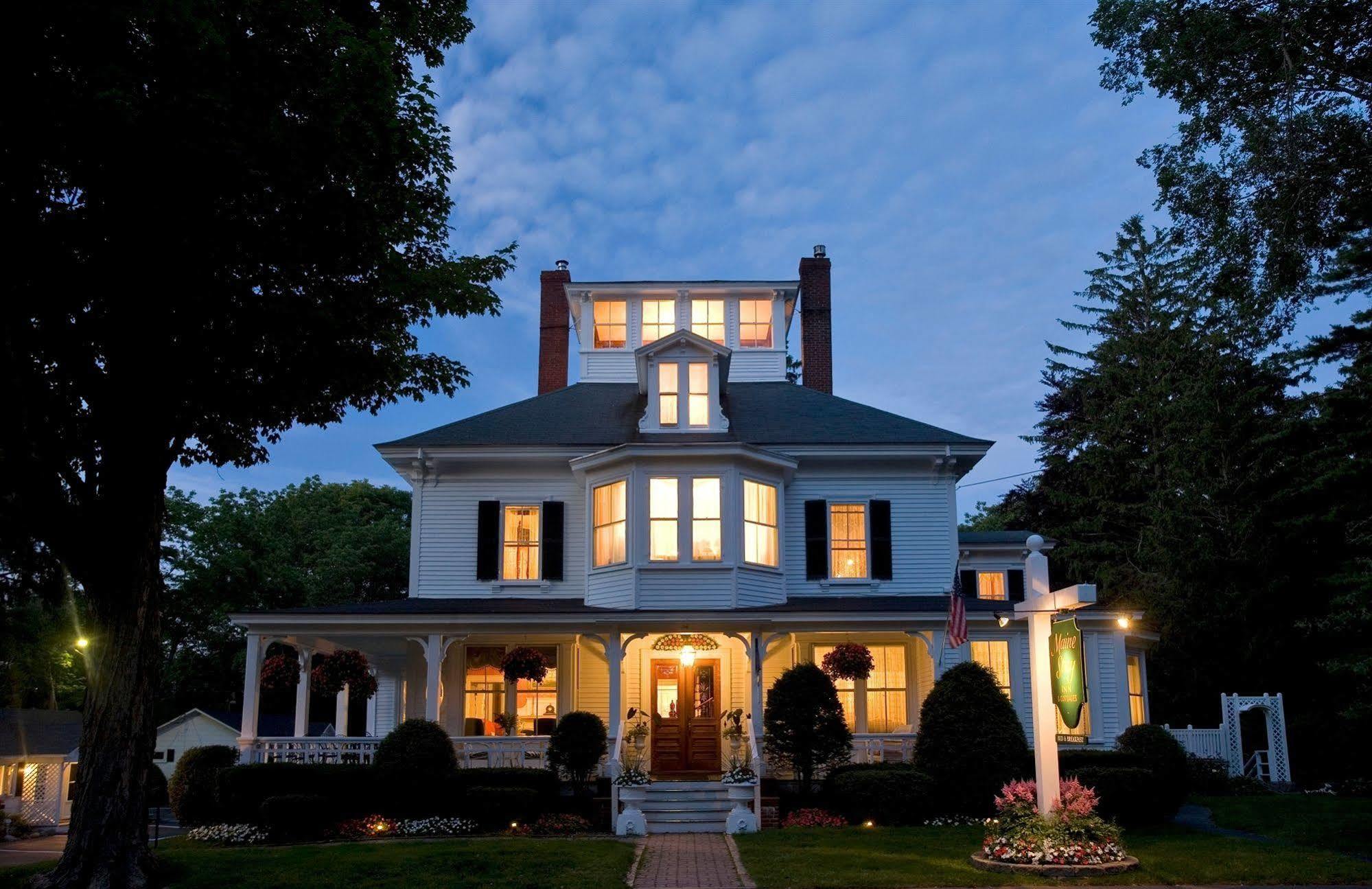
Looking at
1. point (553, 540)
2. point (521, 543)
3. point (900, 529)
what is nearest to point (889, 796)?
point (900, 529)

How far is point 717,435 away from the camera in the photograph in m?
22.2

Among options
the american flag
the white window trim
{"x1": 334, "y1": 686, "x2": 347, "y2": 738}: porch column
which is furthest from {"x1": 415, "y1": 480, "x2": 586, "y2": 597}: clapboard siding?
the american flag

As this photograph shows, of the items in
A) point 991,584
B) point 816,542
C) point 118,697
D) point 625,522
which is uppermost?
point 625,522

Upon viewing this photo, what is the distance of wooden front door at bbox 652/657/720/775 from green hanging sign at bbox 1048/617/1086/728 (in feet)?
31.4

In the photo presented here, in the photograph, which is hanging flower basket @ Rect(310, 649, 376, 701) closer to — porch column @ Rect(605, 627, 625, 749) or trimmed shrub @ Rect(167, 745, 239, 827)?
trimmed shrub @ Rect(167, 745, 239, 827)

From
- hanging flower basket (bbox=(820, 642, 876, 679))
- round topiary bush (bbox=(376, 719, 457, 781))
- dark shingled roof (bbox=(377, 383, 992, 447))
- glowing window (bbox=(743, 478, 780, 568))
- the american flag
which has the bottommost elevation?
round topiary bush (bbox=(376, 719, 457, 781))

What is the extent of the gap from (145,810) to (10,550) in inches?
207

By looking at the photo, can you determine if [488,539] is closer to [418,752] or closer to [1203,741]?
[418,752]

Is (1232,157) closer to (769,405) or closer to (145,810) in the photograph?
(769,405)

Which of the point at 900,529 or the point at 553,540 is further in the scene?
the point at 900,529

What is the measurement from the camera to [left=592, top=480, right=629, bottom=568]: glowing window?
2136 cm

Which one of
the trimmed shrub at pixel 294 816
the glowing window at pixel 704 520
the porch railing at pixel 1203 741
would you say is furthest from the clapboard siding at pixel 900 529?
the trimmed shrub at pixel 294 816

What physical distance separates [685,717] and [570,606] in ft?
10.2

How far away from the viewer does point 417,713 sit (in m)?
22.3
